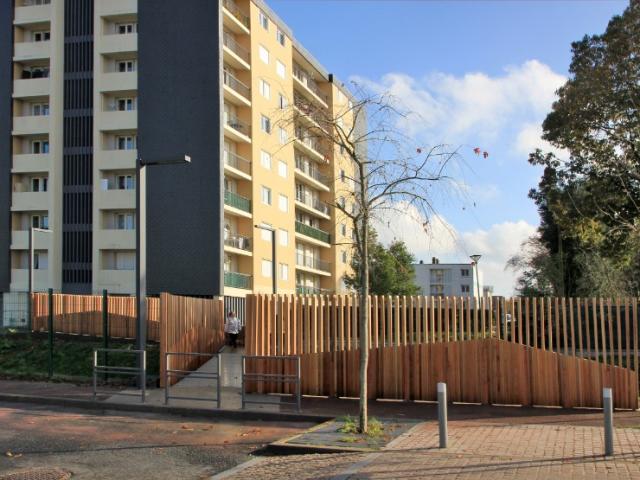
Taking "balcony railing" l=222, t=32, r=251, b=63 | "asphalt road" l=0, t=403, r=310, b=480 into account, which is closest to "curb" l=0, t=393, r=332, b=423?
"asphalt road" l=0, t=403, r=310, b=480

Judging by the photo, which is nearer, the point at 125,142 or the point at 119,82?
the point at 119,82

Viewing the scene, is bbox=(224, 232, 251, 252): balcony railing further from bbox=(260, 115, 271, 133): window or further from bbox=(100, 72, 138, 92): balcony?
bbox=(100, 72, 138, 92): balcony

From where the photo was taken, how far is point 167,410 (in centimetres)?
1309

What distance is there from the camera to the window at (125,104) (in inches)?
1732

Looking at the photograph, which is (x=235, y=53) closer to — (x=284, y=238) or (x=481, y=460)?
(x=284, y=238)

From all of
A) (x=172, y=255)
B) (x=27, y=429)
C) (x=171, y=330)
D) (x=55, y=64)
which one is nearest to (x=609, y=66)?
(x=171, y=330)

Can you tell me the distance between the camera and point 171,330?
1669 cm

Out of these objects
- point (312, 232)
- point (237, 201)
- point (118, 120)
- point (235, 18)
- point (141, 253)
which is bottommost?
point (141, 253)

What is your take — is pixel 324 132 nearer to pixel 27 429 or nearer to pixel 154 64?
pixel 27 429

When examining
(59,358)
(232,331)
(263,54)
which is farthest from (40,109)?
(232,331)

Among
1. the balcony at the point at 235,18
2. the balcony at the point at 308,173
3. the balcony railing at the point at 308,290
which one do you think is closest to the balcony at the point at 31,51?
the balcony at the point at 235,18

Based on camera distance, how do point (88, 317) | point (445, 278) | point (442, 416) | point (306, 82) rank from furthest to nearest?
point (445, 278)
point (306, 82)
point (88, 317)
point (442, 416)

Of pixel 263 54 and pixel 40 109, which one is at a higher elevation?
pixel 263 54

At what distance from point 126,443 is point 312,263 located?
4747cm
